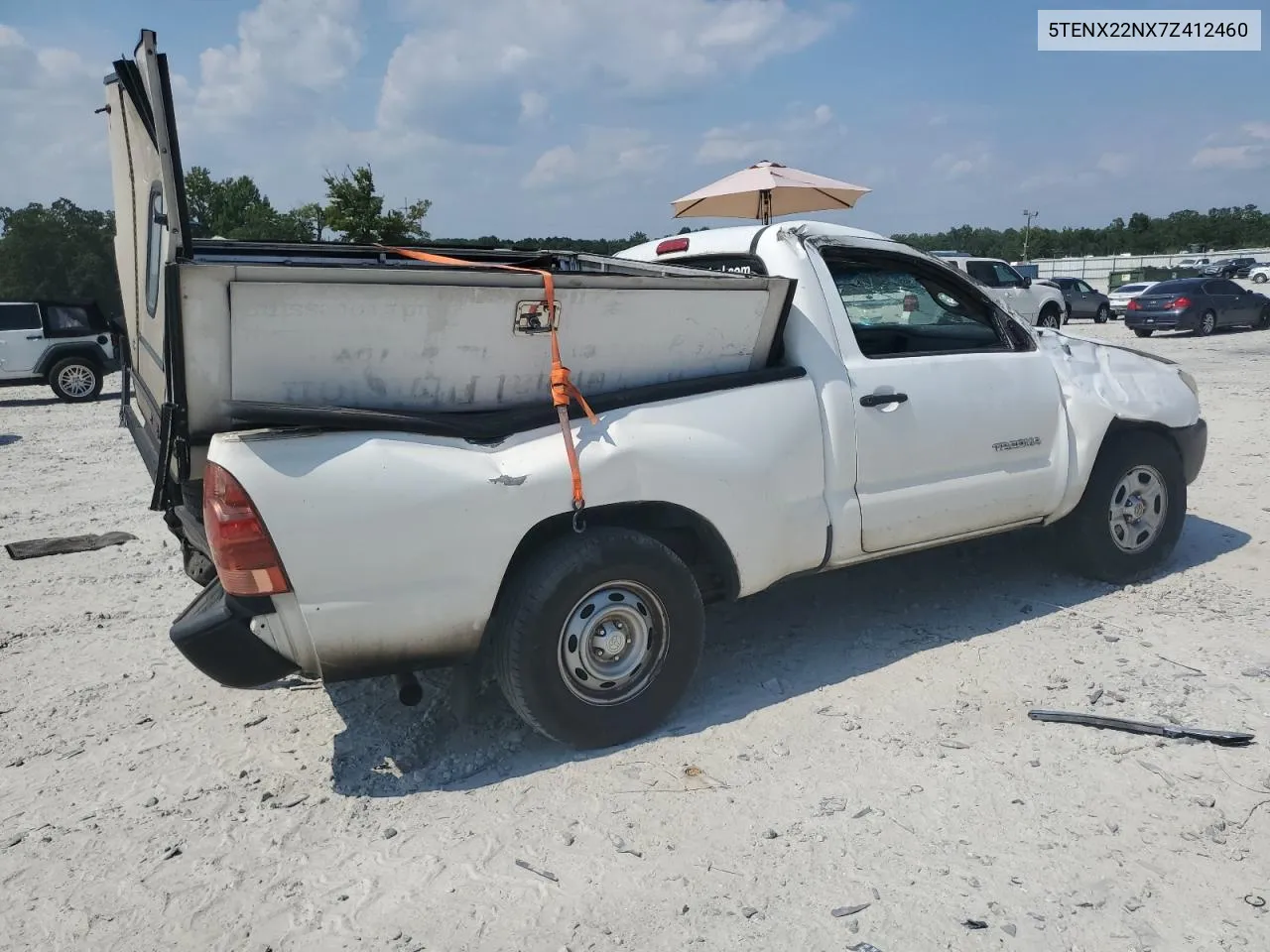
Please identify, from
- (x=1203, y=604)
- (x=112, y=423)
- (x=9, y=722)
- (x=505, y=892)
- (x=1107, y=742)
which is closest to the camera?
(x=505, y=892)

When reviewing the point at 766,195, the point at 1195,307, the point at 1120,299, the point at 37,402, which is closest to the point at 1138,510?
the point at 766,195

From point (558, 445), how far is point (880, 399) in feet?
5.05

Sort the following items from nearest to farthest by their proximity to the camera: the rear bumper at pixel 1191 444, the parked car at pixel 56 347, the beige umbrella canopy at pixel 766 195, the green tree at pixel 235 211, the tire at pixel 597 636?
the tire at pixel 597 636, the rear bumper at pixel 1191 444, the beige umbrella canopy at pixel 766 195, the parked car at pixel 56 347, the green tree at pixel 235 211

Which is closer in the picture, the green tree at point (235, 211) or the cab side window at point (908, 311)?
the cab side window at point (908, 311)

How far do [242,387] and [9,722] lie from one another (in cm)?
205

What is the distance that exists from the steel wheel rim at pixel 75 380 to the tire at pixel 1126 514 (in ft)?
53.1

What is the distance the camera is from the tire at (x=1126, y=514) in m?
4.93

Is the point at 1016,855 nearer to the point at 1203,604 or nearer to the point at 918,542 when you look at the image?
the point at 918,542

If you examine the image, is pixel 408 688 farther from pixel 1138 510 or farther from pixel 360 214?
pixel 360 214

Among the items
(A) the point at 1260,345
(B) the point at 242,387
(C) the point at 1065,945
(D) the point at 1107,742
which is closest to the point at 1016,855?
(C) the point at 1065,945

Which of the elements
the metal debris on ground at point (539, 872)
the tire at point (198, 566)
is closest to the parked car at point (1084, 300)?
the tire at point (198, 566)

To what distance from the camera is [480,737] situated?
3.66m

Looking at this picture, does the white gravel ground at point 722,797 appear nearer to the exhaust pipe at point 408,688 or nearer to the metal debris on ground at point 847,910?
the metal debris on ground at point 847,910

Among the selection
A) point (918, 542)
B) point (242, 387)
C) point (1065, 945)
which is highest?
point (242, 387)
